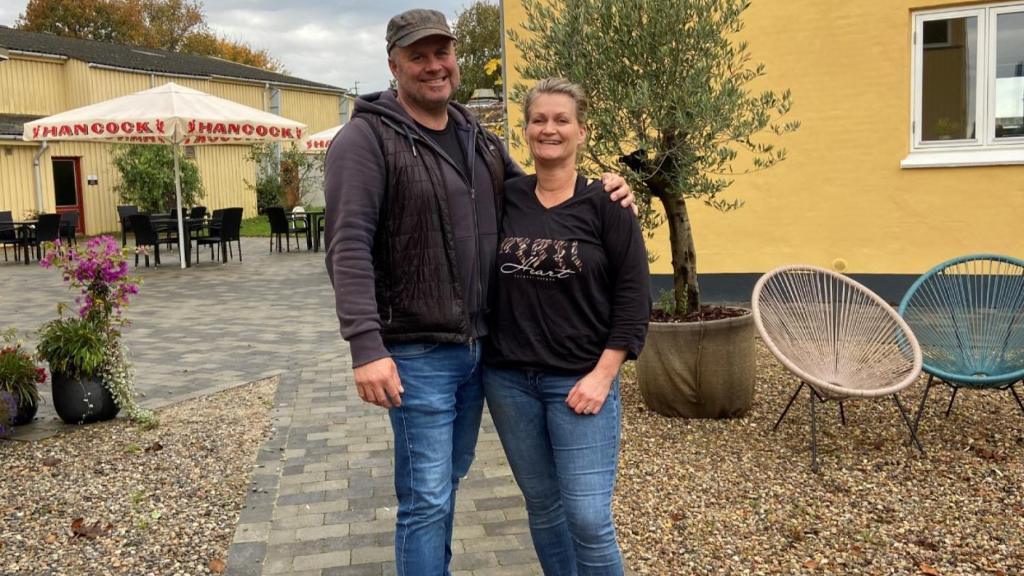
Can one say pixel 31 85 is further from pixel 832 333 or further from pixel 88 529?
pixel 832 333

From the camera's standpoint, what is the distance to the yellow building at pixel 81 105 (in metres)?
22.9

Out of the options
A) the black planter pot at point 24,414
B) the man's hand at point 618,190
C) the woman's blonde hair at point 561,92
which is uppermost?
the woman's blonde hair at point 561,92

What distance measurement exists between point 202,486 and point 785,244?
706 cm

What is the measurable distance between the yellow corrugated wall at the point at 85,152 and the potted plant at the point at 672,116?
21383 mm

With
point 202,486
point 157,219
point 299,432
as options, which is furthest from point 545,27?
point 157,219

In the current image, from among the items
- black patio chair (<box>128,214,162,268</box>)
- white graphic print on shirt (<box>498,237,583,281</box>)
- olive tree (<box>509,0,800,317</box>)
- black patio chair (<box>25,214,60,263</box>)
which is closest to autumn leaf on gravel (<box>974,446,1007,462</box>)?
olive tree (<box>509,0,800,317</box>)

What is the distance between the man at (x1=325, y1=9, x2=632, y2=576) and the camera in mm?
2377

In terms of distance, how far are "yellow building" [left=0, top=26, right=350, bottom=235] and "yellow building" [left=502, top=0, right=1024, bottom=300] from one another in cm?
1820

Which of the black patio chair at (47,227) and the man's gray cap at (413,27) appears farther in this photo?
the black patio chair at (47,227)

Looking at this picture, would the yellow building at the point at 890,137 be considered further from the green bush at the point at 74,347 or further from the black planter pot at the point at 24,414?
the black planter pot at the point at 24,414

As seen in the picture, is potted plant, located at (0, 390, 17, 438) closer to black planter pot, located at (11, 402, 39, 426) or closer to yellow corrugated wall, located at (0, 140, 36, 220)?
black planter pot, located at (11, 402, 39, 426)

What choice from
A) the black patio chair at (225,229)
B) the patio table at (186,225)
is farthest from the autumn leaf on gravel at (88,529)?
the patio table at (186,225)

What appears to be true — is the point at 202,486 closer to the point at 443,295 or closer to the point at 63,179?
the point at 443,295

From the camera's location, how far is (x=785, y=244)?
960 centimetres
